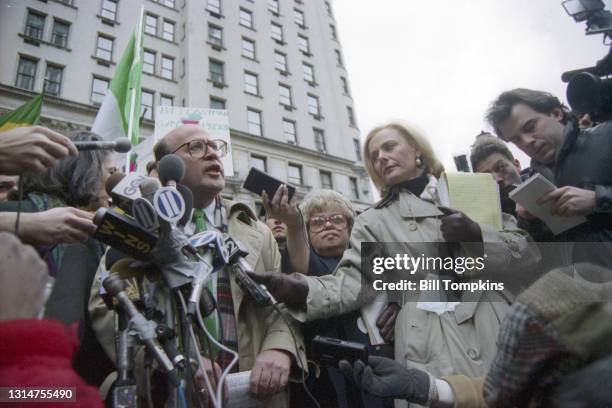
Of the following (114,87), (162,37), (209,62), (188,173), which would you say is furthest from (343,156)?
(188,173)

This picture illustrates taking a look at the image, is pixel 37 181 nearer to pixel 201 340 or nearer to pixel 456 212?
pixel 201 340

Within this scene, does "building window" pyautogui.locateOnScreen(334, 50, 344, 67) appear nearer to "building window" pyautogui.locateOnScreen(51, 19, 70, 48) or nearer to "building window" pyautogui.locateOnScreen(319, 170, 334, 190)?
"building window" pyautogui.locateOnScreen(319, 170, 334, 190)

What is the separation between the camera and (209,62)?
66.6 ft

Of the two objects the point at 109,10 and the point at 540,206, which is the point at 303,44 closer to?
the point at 109,10

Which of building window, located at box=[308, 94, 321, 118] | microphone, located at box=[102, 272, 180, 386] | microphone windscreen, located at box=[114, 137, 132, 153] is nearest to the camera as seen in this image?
microphone, located at box=[102, 272, 180, 386]

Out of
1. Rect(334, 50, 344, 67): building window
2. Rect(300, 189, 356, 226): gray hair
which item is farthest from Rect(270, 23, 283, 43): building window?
Rect(300, 189, 356, 226): gray hair

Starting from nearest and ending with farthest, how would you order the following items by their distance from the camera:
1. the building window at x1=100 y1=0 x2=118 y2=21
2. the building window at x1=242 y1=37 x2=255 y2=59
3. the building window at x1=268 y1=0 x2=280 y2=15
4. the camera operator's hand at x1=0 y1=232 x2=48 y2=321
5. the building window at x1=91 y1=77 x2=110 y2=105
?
the camera operator's hand at x1=0 y1=232 x2=48 y2=321
the building window at x1=91 y1=77 x2=110 y2=105
the building window at x1=100 y1=0 x2=118 y2=21
the building window at x1=242 y1=37 x2=255 y2=59
the building window at x1=268 y1=0 x2=280 y2=15

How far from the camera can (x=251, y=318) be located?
179 cm

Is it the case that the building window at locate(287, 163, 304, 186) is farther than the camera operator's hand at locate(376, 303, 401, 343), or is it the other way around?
the building window at locate(287, 163, 304, 186)

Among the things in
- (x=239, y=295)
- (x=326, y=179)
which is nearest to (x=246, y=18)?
(x=326, y=179)

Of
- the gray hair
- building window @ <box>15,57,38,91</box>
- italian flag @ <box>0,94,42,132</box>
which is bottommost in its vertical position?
the gray hair

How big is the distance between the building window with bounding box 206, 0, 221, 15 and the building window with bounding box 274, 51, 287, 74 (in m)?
4.17

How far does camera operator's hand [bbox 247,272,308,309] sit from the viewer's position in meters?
1.64

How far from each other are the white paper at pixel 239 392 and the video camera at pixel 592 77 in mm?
2070
